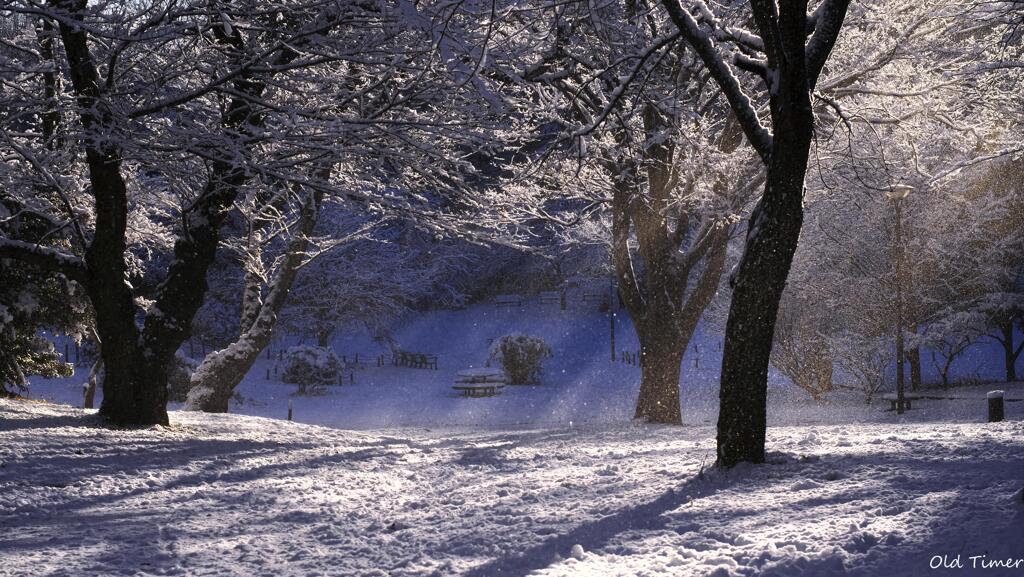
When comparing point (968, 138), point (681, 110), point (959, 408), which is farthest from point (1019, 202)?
point (681, 110)

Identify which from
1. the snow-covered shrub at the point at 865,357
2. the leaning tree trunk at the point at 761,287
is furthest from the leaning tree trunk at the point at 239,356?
the snow-covered shrub at the point at 865,357

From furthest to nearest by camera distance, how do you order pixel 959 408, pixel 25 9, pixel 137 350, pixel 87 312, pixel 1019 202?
pixel 1019 202 → pixel 959 408 → pixel 87 312 → pixel 137 350 → pixel 25 9

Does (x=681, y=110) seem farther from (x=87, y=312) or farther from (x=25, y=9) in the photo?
(x=87, y=312)

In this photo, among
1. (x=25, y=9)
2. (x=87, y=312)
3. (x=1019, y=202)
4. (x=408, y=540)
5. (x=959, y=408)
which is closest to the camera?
(x=408, y=540)

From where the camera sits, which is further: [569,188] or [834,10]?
[569,188]

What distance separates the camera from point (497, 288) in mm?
47531

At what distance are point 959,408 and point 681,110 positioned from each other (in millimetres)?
14661

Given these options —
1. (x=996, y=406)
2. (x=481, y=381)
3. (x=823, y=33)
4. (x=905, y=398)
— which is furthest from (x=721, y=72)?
(x=481, y=381)

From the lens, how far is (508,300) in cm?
4628

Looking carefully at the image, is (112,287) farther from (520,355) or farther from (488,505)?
(520,355)

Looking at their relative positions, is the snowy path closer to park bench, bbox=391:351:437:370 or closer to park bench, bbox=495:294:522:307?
park bench, bbox=391:351:437:370

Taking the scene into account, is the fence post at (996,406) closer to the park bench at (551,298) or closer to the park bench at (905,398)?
the park bench at (905,398)

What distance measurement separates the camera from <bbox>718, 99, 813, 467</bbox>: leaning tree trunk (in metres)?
5.32

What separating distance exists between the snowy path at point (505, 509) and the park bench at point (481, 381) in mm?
21619
